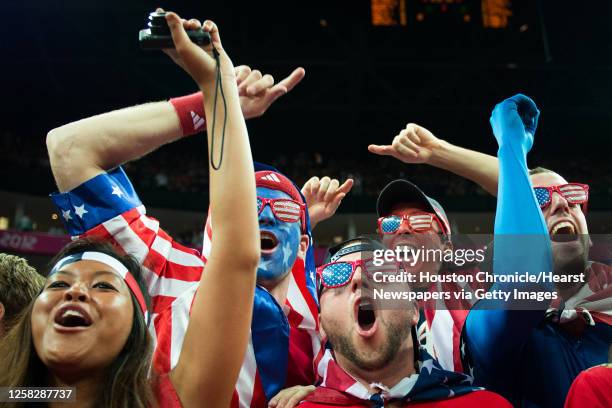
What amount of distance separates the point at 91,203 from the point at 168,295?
0.43 m

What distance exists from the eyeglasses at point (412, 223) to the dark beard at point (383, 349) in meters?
0.59

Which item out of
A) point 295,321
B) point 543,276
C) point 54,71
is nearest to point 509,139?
point 543,276

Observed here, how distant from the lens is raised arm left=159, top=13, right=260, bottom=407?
1.37m

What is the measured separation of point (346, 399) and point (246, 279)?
1.76 feet

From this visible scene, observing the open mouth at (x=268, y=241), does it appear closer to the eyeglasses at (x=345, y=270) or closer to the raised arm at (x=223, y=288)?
the eyeglasses at (x=345, y=270)

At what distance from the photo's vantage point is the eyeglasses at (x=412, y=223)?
7.50 feet

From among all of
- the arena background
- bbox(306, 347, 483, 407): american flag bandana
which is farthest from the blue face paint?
the arena background

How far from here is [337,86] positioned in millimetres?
14883

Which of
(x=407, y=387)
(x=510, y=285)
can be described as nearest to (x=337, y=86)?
(x=510, y=285)

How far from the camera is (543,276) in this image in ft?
5.68

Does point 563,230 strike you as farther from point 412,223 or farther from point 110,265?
point 110,265

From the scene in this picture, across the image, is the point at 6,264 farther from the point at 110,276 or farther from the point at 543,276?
the point at 543,276

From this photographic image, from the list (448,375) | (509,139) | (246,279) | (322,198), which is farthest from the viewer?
(322,198)

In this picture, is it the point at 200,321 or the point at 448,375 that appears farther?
the point at 448,375
